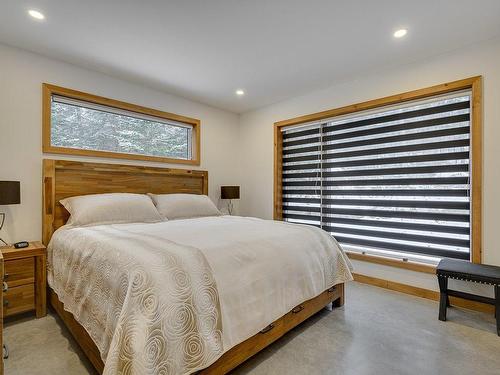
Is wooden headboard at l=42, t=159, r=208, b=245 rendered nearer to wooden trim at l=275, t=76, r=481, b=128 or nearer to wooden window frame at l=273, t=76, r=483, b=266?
wooden trim at l=275, t=76, r=481, b=128

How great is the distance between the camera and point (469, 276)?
211 cm

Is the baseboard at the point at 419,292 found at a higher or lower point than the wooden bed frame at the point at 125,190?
lower

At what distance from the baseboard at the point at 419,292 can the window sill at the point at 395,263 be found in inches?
8.1

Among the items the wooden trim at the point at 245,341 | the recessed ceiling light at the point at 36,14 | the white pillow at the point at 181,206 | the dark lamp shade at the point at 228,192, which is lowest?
the wooden trim at the point at 245,341

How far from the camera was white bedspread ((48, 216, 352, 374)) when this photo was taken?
47.1 inches

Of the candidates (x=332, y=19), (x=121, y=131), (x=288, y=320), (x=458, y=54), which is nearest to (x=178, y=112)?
(x=121, y=131)

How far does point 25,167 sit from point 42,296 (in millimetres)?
1262

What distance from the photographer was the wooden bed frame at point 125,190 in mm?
1582

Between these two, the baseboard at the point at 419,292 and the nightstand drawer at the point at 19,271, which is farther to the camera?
the baseboard at the point at 419,292

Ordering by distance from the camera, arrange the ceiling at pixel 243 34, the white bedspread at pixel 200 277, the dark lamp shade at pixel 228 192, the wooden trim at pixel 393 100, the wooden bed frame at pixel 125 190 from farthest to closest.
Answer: the dark lamp shade at pixel 228 192, the wooden trim at pixel 393 100, the ceiling at pixel 243 34, the wooden bed frame at pixel 125 190, the white bedspread at pixel 200 277

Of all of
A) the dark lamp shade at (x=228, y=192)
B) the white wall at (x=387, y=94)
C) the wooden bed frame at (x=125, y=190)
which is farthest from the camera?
the dark lamp shade at (x=228, y=192)

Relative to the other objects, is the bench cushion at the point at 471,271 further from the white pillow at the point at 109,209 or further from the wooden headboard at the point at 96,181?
the wooden headboard at the point at 96,181

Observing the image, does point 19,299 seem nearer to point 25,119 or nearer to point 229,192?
point 25,119

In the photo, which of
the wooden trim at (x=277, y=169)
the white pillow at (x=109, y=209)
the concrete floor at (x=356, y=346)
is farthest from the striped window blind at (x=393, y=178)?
the white pillow at (x=109, y=209)
